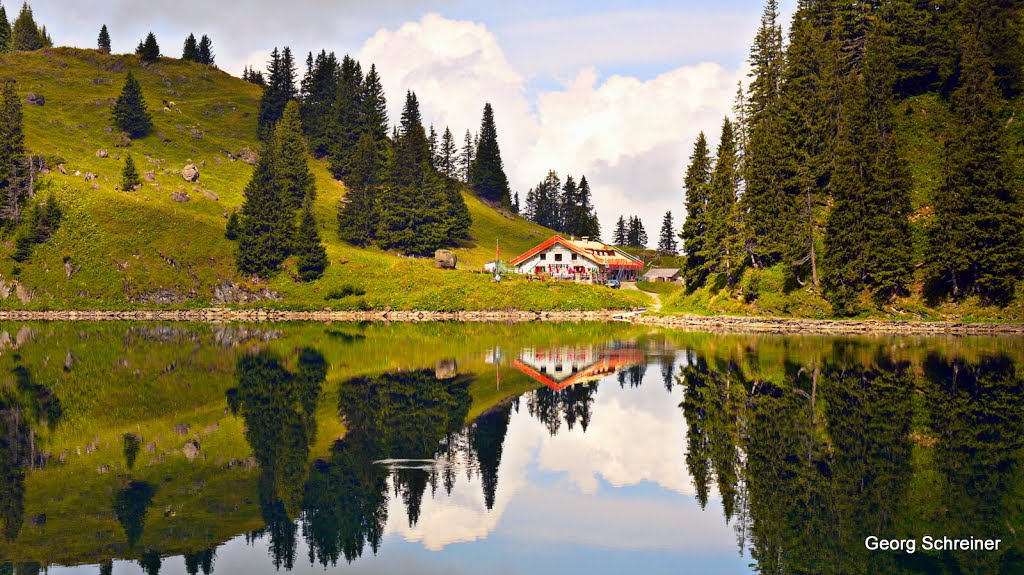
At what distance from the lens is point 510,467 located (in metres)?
24.0

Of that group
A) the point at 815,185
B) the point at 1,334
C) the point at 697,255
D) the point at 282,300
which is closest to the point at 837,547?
the point at 1,334

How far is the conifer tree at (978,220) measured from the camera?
230 feet

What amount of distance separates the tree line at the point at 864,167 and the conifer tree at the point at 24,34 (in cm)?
16794

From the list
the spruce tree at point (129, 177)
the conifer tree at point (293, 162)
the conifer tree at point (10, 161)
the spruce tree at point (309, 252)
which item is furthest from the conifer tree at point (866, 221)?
the conifer tree at point (10, 161)

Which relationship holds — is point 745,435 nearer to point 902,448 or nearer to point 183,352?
point 902,448

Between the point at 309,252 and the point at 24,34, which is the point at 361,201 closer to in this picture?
the point at 309,252

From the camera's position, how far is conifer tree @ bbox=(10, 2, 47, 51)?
19050cm

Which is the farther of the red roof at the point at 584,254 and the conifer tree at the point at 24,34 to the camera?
the conifer tree at the point at 24,34

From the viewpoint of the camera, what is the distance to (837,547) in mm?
15688

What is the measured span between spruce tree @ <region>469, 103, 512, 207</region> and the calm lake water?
134 meters

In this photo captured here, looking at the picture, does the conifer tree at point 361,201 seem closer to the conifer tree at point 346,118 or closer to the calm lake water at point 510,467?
the conifer tree at point 346,118

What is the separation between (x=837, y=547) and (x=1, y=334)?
69.9 metres

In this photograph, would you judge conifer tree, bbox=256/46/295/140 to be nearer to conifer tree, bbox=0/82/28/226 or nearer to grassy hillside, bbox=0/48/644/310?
grassy hillside, bbox=0/48/644/310

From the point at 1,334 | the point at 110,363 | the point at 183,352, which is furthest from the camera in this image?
the point at 1,334
